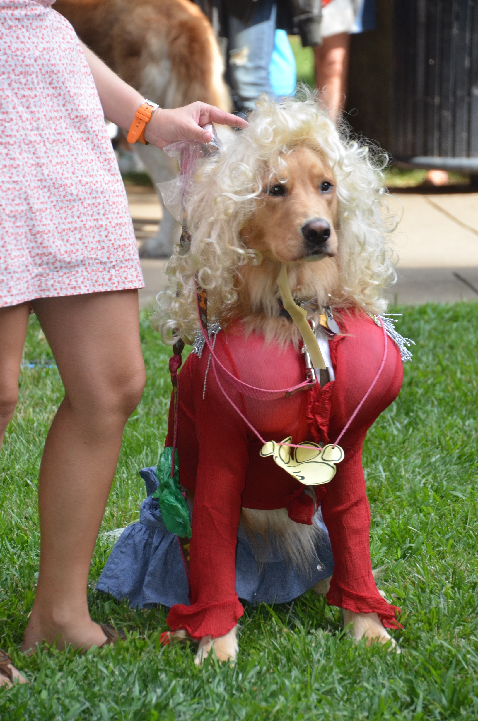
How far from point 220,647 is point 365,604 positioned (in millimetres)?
390

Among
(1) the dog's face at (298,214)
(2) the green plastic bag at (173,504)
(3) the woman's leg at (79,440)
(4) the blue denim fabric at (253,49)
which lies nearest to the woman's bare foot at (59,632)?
(3) the woman's leg at (79,440)

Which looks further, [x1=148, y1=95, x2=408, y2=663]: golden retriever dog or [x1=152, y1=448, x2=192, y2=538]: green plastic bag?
[x1=152, y1=448, x2=192, y2=538]: green plastic bag

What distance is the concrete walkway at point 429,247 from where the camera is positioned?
216 inches

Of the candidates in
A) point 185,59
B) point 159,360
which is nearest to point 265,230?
point 159,360

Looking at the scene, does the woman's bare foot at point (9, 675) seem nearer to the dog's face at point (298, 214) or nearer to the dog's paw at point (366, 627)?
the dog's paw at point (366, 627)

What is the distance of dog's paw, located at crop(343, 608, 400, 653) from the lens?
7.08 feet

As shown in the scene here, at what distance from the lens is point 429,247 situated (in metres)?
6.45

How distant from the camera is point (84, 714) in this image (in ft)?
5.99

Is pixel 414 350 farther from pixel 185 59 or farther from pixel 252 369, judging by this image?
pixel 252 369

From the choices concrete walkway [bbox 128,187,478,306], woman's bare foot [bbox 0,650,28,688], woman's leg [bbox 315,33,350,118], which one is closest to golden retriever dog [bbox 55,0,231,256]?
woman's leg [bbox 315,33,350,118]

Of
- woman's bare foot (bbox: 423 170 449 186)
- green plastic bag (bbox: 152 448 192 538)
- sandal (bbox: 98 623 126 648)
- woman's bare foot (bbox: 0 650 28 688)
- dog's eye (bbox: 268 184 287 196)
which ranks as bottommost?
woman's bare foot (bbox: 423 170 449 186)

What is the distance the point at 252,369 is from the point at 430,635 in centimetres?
84

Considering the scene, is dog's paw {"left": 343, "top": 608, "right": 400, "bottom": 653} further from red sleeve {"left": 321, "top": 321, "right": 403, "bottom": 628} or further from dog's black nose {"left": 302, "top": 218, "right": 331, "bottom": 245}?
dog's black nose {"left": 302, "top": 218, "right": 331, "bottom": 245}

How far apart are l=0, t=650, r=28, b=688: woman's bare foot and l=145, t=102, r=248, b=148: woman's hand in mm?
1309
